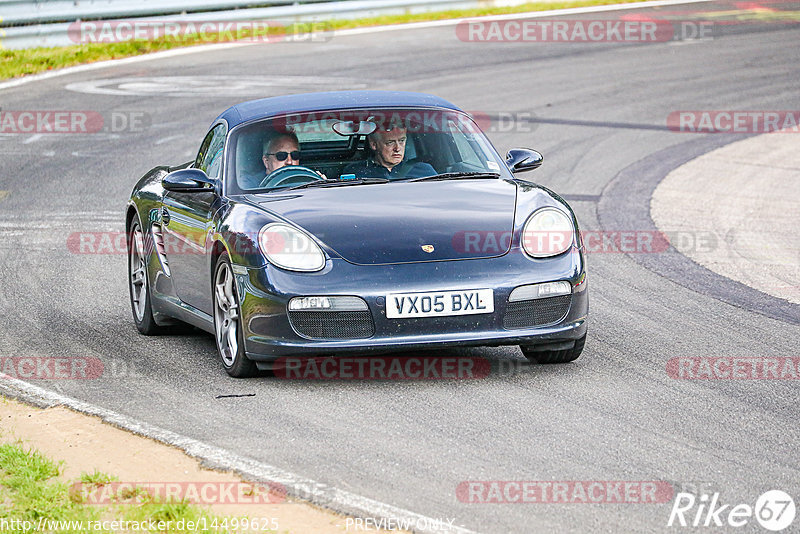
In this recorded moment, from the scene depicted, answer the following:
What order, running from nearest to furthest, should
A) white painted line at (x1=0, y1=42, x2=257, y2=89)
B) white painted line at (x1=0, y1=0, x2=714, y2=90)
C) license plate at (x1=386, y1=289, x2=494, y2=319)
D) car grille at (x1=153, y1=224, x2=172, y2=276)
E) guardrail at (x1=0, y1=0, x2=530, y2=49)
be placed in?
1. license plate at (x1=386, y1=289, x2=494, y2=319)
2. car grille at (x1=153, y1=224, x2=172, y2=276)
3. white painted line at (x1=0, y1=42, x2=257, y2=89)
4. white painted line at (x1=0, y1=0, x2=714, y2=90)
5. guardrail at (x1=0, y1=0, x2=530, y2=49)

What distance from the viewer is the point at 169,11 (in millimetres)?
24297

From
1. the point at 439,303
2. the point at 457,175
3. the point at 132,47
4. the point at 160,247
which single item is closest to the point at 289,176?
the point at 457,175

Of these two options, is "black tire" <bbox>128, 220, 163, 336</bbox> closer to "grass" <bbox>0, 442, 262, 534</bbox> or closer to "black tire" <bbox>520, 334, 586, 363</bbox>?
"black tire" <bbox>520, 334, 586, 363</bbox>

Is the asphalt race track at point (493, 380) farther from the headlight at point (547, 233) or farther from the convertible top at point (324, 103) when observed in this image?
the convertible top at point (324, 103)

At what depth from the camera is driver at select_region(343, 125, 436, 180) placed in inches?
302

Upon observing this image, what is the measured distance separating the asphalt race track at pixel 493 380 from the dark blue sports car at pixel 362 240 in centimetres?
27

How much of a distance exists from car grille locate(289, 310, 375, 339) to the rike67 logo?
6.67 ft

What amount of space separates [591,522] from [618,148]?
11955 mm

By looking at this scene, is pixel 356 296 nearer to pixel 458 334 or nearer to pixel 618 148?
pixel 458 334

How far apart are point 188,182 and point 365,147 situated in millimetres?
1102

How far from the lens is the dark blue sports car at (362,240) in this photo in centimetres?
642

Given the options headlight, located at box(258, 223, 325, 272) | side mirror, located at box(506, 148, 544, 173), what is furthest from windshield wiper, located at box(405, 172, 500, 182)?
headlight, located at box(258, 223, 325, 272)

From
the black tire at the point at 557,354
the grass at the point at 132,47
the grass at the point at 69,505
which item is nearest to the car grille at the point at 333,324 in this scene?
the black tire at the point at 557,354

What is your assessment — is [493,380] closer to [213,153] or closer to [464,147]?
[464,147]
